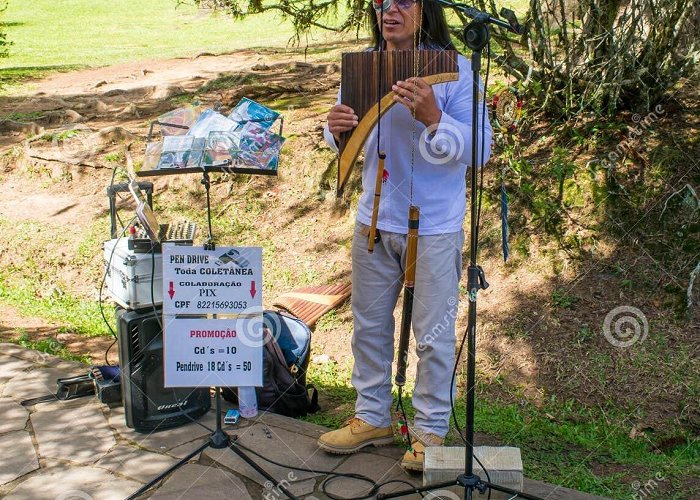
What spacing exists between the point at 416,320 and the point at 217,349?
0.91 m

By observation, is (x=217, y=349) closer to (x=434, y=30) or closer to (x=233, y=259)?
(x=233, y=259)

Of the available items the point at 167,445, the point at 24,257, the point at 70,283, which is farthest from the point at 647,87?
the point at 24,257

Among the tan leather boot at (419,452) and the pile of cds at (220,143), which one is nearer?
the pile of cds at (220,143)

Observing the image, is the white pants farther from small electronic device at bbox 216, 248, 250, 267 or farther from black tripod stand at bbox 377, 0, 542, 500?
small electronic device at bbox 216, 248, 250, 267

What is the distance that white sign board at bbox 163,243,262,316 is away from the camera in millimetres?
3680

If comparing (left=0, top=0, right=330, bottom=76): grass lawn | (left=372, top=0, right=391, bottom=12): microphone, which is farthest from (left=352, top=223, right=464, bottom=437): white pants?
(left=0, top=0, right=330, bottom=76): grass lawn

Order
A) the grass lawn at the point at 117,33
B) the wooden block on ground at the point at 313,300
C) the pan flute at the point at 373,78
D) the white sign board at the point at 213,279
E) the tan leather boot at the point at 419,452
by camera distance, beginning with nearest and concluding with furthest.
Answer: the pan flute at the point at 373,78
the tan leather boot at the point at 419,452
the white sign board at the point at 213,279
the wooden block on ground at the point at 313,300
the grass lawn at the point at 117,33

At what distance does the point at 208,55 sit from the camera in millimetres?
14109

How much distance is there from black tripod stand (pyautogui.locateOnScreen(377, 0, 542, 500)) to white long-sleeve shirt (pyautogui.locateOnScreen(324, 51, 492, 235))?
175mm

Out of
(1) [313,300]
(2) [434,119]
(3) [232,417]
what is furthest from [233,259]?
(1) [313,300]

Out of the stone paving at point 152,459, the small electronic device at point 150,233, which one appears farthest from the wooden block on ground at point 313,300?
the small electronic device at point 150,233

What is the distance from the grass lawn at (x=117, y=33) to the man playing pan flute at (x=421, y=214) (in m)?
10.3

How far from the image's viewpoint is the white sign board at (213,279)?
3.68m

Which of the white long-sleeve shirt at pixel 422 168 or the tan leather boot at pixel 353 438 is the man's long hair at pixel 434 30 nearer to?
the white long-sleeve shirt at pixel 422 168
